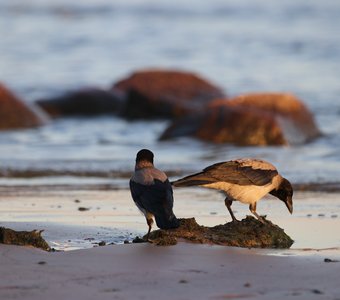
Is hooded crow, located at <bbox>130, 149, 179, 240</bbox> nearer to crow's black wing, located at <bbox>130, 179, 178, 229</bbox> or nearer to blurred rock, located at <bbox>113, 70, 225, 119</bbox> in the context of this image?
crow's black wing, located at <bbox>130, 179, 178, 229</bbox>

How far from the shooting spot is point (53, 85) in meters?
25.2

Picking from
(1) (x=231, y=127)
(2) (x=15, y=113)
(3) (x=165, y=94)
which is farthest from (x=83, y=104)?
(1) (x=231, y=127)

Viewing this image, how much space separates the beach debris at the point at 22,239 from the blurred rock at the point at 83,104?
44.4 feet

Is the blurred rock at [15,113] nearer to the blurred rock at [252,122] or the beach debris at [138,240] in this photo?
the blurred rock at [252,122]

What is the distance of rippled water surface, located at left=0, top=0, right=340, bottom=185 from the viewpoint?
47.1 feet

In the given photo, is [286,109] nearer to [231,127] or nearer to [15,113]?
[231,127]

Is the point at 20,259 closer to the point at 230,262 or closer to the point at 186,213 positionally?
the point at 230,262

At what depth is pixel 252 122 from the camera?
1599 centimetres

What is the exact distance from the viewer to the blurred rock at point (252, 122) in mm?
15820

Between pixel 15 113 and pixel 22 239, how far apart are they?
11465mm

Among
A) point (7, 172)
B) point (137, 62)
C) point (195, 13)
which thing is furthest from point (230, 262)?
point (195, 13)

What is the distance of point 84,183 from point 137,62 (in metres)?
18.1

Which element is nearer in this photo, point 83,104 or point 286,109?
point 286,109

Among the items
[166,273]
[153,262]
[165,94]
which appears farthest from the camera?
[165,94]
